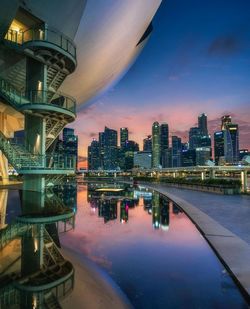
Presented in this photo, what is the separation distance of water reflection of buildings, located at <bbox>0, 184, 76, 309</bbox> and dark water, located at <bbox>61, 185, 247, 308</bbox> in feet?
2.66

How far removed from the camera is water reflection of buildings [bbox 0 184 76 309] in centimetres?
472

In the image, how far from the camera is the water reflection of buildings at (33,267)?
472cm

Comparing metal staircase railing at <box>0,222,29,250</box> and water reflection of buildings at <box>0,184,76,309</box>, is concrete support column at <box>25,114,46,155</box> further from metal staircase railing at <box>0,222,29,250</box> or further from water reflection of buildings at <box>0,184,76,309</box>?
water reflection of buildings at <box>0,184,76,309</box>

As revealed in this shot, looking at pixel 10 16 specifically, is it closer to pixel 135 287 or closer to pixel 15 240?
pixel 15 240

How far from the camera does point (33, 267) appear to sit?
625cm

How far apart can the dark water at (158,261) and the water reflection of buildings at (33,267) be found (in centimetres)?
81

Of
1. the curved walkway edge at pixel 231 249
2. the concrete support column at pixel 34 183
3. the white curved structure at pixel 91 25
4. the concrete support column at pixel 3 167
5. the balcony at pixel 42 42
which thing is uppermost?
the white curved structure at pixel 91 25

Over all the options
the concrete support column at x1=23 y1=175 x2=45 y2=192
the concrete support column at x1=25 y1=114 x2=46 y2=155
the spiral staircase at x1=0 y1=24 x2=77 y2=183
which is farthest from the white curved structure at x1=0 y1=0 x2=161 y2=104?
the concrete support column at x1=23 y1=175 x2=45 y2=192

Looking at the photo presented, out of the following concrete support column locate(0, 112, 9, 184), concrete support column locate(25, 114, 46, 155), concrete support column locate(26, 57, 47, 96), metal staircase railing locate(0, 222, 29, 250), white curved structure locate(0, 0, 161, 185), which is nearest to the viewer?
metal staircase railing locate(0, 222, 29, 250)

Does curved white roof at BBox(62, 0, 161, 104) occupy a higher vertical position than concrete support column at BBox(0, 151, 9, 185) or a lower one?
higher

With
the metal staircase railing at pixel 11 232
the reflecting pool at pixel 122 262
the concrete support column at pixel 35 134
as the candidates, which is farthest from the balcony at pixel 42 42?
the metal staircase railing at pixel 11 232

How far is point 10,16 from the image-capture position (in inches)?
735

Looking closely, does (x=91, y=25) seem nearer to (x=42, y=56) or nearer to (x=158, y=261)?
(x=42, y=56)

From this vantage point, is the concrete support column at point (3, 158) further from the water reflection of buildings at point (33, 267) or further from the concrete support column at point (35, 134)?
the water reflection of buildings at point (33, 267)
